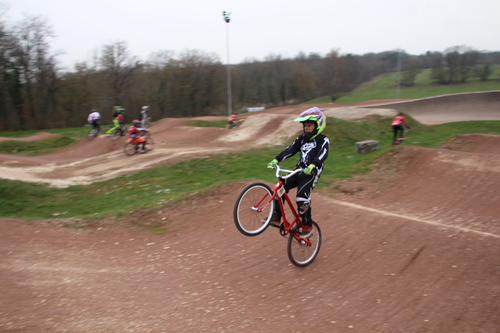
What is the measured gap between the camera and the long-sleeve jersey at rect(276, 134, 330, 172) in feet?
17.5

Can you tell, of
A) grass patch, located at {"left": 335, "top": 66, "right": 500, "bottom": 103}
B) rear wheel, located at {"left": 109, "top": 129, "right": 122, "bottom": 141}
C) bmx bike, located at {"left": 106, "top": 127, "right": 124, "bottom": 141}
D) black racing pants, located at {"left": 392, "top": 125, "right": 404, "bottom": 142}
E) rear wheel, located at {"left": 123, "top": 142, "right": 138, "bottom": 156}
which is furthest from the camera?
grass patch, located at {"left": 335, "top": 66, "right": 500, "bottom": 103}

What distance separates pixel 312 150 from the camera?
18.0 feet

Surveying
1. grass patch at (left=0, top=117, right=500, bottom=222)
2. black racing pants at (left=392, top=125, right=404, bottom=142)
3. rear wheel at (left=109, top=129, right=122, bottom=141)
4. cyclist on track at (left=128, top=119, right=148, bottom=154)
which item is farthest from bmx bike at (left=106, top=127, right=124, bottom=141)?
black racing pants at (left=392, top=125, right=404, bottom=142)

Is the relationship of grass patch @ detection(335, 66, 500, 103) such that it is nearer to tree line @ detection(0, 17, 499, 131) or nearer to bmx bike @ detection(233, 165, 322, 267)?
tree line @ detection(0, 17, 499, 131)

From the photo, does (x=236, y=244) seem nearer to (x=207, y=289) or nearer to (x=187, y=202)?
(x=207, y=289)

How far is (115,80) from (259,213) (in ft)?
177

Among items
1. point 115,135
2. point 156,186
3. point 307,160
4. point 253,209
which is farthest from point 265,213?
point 115,135

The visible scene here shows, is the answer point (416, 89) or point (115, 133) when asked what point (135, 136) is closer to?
point (115, 133)

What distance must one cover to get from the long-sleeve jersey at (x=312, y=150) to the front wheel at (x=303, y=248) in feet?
3.31

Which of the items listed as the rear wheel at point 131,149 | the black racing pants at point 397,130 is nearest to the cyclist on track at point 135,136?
the rear wheel at point 131,149

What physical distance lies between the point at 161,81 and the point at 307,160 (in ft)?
177

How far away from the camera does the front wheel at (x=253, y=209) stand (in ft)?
16.6

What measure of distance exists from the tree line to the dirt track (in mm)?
43613

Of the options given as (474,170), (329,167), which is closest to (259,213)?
(474,170)
